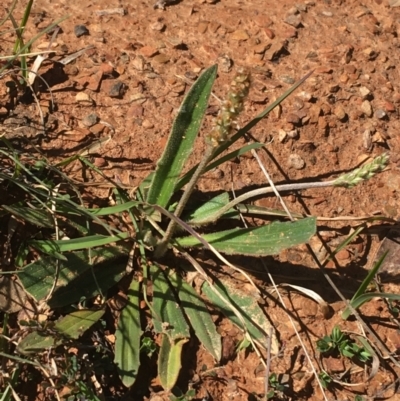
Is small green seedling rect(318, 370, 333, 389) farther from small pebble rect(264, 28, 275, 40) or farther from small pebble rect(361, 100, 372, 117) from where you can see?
small pebble rect(264, 28, 275, 40)

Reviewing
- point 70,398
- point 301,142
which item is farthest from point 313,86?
point 70,398

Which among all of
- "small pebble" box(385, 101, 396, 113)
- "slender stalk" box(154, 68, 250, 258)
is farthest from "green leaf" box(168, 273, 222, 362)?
"small pebble" box(385, 101, 396, 113)

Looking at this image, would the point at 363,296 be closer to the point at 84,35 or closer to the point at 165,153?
the point at 165,153

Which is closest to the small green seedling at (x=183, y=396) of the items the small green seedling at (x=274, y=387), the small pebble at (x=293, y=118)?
the small green seedling at (x=274, y=387)

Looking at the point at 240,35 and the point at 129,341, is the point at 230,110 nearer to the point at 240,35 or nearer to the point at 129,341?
the point at 129,341

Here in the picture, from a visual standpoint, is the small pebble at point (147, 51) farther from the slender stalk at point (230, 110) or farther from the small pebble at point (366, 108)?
the slender stalk at point (230, 110)

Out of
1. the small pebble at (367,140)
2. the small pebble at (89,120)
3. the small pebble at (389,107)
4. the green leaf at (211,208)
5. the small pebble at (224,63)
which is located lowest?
the green leaf at (211,208)
